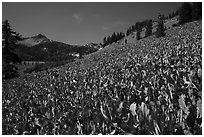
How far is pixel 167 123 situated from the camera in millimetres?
3332

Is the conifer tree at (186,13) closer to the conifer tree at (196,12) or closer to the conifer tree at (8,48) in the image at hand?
the conifer tree at (196,12)

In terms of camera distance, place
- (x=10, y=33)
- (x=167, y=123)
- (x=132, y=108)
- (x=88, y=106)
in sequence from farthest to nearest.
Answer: (x=10, y=33)
(x=88, y=106)
(x=132, y=108)
(x=167, y=123)

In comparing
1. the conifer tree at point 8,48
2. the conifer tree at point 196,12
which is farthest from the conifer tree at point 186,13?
the conifer tree at point 8,48

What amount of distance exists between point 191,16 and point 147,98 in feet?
196

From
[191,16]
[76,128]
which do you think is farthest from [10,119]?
[191,16]

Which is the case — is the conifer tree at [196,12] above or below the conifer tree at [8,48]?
above

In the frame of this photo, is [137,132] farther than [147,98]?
No

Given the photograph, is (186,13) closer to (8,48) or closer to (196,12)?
(196,12)

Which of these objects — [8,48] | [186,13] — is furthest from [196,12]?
[8,48]

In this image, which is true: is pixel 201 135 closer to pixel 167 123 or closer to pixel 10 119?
pixel 167 123

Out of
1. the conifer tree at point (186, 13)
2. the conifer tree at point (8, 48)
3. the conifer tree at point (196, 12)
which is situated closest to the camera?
the conifer tree at point (8, 48)

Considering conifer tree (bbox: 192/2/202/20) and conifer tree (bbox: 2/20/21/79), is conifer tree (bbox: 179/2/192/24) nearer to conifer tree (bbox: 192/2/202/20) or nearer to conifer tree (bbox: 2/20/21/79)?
conifer tree (bbox: 192/2/202/20)

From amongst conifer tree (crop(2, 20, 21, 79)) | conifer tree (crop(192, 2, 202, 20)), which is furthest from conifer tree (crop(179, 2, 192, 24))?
conifer tree (crop(2, 20, 21, 79))

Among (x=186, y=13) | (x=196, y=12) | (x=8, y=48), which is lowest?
(x=8, y=48)
